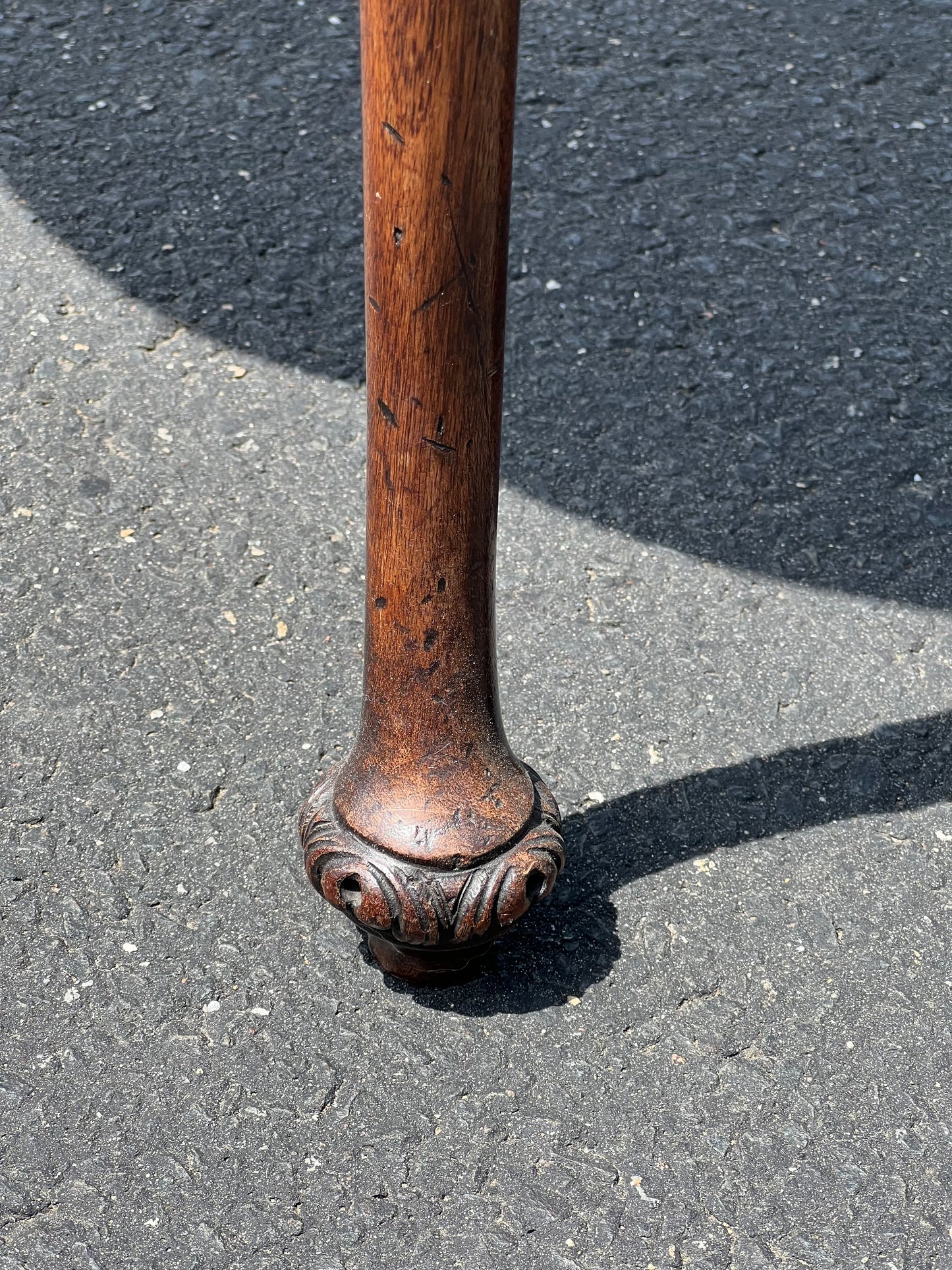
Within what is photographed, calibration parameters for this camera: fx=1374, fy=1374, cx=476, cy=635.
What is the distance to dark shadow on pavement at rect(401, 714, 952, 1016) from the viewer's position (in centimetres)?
183

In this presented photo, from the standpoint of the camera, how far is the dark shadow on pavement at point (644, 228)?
2.64 meters

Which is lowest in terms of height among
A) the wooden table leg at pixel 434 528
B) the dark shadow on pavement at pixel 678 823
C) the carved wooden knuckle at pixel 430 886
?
the dark shadow on pavement at pixel 678 823

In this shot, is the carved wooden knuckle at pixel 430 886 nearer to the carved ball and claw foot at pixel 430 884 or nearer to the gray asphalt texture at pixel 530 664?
A: the carved ball and claw foot at pixel 430 884

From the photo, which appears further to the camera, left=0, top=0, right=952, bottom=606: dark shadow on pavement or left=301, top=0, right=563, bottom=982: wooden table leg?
left=0, top=0, right=952, bottom=606: dark shadow on pavement

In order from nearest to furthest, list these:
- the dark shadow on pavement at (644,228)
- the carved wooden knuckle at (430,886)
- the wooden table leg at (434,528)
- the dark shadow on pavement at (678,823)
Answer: the wooden table leg at (434,528) < the carved wooden knuckle at (430,886) < the dark shadow on pavement at (678,823) < the dark shadow on pavement at (644,228)

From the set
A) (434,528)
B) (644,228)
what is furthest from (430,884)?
(644,228)

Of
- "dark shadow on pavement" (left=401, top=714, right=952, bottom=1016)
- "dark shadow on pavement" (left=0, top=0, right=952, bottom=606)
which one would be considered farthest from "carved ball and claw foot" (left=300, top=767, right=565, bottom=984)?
"dark shadow on pavement" (left=0, top=0, right=952, bottom=606)

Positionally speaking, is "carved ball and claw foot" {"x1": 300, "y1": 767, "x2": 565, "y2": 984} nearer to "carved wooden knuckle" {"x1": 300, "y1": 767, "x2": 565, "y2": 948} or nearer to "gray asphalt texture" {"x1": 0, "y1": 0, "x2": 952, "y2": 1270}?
"carved wooden knuckle" {"x1": 300, "y1": 767, "x2": 565, "y2": 948}

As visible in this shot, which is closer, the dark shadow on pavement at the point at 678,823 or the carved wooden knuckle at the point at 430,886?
the carved wooden knuckle at the point at 430,886

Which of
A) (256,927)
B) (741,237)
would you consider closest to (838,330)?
(741,237)

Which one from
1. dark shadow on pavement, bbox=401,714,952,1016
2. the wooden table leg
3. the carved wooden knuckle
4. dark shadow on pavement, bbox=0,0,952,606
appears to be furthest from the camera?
dark shadow on pavement, bbox=0,0,952,606

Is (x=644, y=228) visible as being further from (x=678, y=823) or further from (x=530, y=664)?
(x=678, y=823)

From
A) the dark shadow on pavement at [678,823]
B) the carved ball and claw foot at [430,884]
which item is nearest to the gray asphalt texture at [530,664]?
the dark shadow on pavement at [678,823]

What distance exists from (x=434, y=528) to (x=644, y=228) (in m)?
1.92
